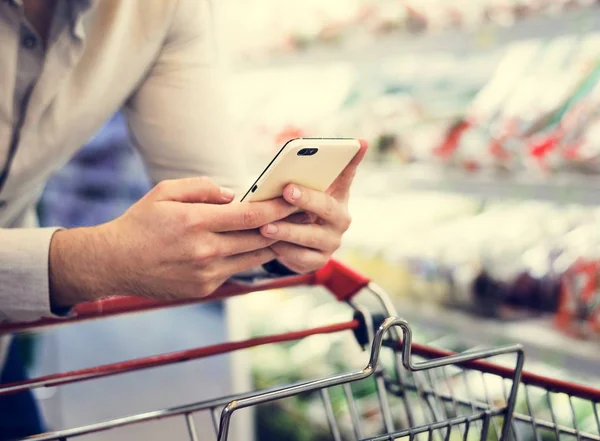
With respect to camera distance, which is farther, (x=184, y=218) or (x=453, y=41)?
(x=453, y=41)

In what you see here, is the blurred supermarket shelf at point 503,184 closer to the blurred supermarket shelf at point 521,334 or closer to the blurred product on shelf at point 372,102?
the blurred product on shelf at point 372,102

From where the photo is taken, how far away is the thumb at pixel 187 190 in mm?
802

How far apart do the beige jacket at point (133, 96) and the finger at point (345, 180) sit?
0.25 meters

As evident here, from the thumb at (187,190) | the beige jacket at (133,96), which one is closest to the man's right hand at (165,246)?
the thumb at (187,190)

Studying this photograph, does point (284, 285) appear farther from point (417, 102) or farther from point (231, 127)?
point (417, 102)

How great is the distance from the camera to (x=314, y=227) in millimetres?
894

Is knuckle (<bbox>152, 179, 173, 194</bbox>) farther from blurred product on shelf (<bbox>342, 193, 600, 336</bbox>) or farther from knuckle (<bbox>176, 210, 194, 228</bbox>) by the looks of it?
blurred product on shelf (<bbox>342, 193, 600, 336</bbox>)

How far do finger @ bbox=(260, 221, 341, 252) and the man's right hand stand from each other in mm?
19

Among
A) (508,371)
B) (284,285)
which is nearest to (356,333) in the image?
(284,285)

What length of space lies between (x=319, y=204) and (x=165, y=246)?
0.20m

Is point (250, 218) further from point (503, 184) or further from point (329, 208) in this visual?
point (503, 184)

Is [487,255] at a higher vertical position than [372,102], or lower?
lower

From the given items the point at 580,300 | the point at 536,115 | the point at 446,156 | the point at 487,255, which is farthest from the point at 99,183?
the point at 580,300

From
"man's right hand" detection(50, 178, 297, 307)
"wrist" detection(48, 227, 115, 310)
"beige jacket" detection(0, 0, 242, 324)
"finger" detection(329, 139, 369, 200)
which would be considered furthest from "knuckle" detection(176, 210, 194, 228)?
"beige jacket" detection(0, 0, 242, 324)
